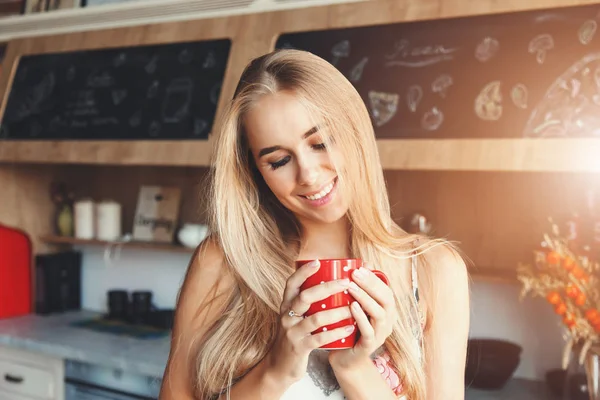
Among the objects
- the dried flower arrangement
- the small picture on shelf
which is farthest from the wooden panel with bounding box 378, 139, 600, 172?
the small picture on shelf

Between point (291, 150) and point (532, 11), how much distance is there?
0.98m

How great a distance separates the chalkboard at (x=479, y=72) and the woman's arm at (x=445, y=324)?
0.62 metres

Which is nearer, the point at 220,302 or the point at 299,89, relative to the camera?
the point at 299,89

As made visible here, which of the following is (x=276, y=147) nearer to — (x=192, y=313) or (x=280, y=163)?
(x=280, y=163)

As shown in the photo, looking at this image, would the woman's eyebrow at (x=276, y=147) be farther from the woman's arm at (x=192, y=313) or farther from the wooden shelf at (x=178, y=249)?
the wooden shelf at (x=178, y=249)

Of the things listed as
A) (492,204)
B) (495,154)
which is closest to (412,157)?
(495,154)

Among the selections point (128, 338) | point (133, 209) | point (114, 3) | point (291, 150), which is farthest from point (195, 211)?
point (291, 150)

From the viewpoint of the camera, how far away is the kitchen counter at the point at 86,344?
2.29 meters

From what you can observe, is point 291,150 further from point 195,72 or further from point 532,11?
point 195,72

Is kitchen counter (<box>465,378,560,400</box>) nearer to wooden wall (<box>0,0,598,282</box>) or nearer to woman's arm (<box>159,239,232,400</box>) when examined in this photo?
wooden wall (<box>0,0,598,282</box>)

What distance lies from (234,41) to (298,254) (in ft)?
3.94

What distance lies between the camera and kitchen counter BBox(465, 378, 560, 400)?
6.37 ft

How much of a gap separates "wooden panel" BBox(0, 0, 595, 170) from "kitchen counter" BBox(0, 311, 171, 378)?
687mm

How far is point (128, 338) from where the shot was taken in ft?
8.48
